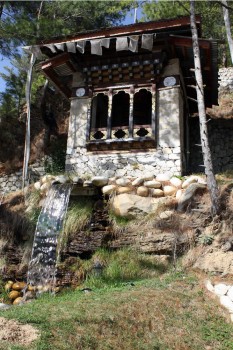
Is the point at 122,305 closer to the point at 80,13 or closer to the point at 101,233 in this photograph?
the point at 101,233

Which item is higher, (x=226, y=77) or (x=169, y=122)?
(x=226, y=77)

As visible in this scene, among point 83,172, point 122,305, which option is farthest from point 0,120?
point 122,305

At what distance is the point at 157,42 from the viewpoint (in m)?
12.2

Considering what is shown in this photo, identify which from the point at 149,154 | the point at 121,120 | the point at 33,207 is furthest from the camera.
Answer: the point at 121,120

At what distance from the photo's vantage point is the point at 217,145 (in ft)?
52.9

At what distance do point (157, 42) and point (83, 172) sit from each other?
15.2ft

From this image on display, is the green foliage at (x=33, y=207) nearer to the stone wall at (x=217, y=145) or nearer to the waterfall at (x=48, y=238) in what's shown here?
the waterfall at (x=48, y=238)

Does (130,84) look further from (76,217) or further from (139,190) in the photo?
(76,217)

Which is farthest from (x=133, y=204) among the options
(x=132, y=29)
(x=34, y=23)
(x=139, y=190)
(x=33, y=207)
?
(x=34, y=23)

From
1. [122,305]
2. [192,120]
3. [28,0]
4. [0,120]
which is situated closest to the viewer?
[122,305]

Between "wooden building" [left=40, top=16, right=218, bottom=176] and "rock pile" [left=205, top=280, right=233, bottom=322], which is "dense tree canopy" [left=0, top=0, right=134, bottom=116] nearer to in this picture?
Answer: "wooden building" [left=40, top=16, right=218, bottom=176]

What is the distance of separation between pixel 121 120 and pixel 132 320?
35.2 ft

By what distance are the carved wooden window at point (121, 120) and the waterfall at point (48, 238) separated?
2.36 m

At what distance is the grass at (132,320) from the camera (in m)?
5.16
